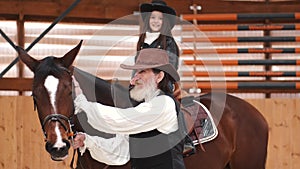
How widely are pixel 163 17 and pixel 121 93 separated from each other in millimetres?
907

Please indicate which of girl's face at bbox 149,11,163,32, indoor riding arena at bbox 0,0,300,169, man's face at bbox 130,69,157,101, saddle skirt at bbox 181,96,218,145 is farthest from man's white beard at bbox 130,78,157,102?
indoor riding arena at bbox 0,0,300,169

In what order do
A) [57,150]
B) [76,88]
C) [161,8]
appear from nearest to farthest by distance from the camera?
[57,150] < [76,88] < [161,8]

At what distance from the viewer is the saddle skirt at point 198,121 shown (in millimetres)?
4590

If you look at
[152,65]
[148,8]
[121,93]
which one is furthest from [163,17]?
[152,65]

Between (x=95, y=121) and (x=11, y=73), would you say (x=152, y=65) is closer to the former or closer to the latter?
(x=95, y=121)

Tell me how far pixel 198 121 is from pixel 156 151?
1.48 meters

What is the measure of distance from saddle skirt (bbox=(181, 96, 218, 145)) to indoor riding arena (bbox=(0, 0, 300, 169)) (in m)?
1.82

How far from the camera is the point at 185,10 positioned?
7875 millimetres

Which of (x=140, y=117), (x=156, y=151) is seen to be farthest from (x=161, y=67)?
(x=156, y=151)

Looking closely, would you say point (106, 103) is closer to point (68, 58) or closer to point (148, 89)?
point (68, 58)

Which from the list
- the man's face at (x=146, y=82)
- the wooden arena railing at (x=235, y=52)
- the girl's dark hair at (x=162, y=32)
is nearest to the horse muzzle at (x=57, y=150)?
the man's face at (x=146, y=82)

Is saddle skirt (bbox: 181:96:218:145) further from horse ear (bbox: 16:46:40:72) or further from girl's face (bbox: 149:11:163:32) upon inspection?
horse ear (bbox: 16:46:40:72)

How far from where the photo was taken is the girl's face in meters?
4.89

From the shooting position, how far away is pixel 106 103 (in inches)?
170
